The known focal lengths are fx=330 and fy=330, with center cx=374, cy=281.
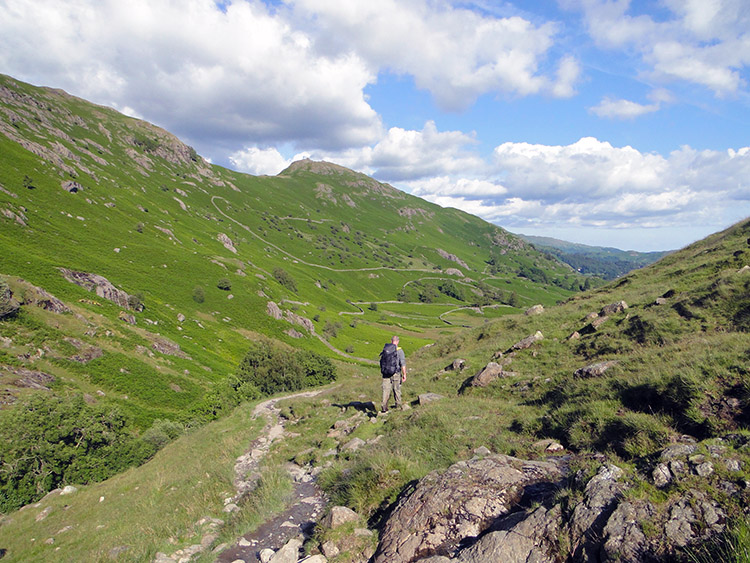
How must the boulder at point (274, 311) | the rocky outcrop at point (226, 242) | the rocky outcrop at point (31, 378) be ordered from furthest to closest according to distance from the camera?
the rocky outcrop at point (226, 242) → the boulder at point (274, 311) → the rocky outcrop at point (31, 378)

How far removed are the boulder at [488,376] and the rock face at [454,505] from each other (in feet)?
33.1

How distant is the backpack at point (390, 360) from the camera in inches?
650

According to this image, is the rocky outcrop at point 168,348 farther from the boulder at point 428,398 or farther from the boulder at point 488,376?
the boulder at point 488,376

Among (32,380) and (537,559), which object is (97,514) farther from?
(32,380)

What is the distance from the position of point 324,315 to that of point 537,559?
130 meters

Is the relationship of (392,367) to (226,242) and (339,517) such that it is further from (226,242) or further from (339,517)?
(226,242)

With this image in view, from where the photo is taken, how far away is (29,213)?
282 feet

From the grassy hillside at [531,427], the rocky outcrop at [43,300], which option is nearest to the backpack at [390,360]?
the grassy hillside at [531,427]

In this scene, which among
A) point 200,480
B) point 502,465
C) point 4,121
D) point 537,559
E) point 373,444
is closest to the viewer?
point 537,559

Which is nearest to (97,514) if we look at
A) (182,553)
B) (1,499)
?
(182,553)

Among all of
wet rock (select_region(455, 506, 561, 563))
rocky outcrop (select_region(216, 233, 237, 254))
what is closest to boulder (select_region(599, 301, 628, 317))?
wet rock (select_region(455, 506, 561, 563))

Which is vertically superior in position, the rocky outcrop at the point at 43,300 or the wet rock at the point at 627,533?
the rocky outcrop at the point at 43,300

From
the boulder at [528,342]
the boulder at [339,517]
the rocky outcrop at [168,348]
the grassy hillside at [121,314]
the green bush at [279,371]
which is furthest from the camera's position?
the rocky outcrop at [168,348]

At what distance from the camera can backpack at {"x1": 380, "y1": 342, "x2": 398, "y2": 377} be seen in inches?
650
